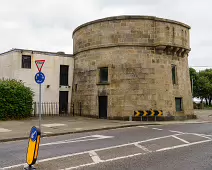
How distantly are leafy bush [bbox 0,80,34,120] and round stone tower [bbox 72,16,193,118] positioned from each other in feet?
16.4

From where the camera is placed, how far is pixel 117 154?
26.4 ft

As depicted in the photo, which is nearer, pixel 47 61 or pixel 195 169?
pixel 195 169

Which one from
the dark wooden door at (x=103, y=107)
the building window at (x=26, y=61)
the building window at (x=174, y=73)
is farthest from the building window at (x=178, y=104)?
the building window at (x=26, y=61)

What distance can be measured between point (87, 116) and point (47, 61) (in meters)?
6.08

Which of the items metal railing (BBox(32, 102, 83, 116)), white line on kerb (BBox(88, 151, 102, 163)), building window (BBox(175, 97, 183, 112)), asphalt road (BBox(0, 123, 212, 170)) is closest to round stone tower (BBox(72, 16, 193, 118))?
building window (BBox(175, 97, 183, 112))

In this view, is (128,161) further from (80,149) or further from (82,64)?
(82,64)

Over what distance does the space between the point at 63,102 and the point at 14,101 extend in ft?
20.5

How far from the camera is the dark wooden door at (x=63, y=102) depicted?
948 inches

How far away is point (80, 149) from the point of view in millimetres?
8844

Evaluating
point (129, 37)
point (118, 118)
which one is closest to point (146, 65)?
point (129, 37)

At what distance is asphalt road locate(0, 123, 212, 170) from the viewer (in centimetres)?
677

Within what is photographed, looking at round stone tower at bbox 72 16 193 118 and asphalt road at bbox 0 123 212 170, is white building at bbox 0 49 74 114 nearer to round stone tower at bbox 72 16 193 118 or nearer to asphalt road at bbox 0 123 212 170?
round stone tower at bbox 72 16 193 118

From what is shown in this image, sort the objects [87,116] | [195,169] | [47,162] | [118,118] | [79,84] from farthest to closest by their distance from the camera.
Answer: [79,84] < [87,116] < [118,118] < [47,162] < [195,169]

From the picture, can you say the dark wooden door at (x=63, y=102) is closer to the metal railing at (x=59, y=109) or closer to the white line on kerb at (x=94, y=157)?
the metal railing at (x=59, y=109)
